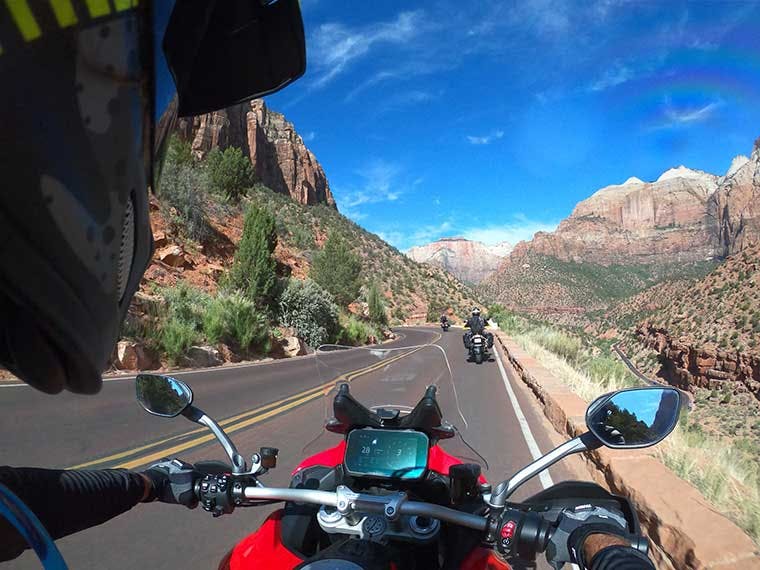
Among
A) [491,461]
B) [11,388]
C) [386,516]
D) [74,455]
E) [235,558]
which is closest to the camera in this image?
[386,516]

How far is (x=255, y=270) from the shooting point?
71.3ft

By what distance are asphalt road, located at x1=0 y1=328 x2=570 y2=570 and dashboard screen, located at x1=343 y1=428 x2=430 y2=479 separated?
0.52m

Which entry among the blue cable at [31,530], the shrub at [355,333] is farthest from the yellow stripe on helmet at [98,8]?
the shrub at [355,333]

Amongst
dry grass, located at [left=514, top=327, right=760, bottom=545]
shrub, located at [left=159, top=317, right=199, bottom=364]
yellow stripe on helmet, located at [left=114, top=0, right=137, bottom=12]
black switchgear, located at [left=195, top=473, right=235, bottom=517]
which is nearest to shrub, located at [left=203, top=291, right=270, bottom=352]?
shrub, located at [left=159, top=317, right=199, bottom=364]

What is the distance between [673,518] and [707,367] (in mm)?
36636

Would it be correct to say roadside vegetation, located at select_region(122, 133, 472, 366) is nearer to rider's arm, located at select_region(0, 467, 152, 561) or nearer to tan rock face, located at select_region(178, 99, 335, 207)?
rider's arm, located at select_region(0, 467, 152, 561)

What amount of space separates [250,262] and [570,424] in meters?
17.9

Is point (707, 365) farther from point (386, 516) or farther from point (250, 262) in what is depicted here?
point (386, 516)

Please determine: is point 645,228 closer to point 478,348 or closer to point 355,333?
point 355,333

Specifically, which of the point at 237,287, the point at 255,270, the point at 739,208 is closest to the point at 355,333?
the point at 255,270

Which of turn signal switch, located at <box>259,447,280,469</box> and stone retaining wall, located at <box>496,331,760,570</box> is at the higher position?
turn signal switch, located at <box>259,447,280,469</box>

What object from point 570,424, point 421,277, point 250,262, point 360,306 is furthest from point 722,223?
point 570,424

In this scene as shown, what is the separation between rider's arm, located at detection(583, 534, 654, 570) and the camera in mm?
1164

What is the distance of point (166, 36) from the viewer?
2.65 feet
